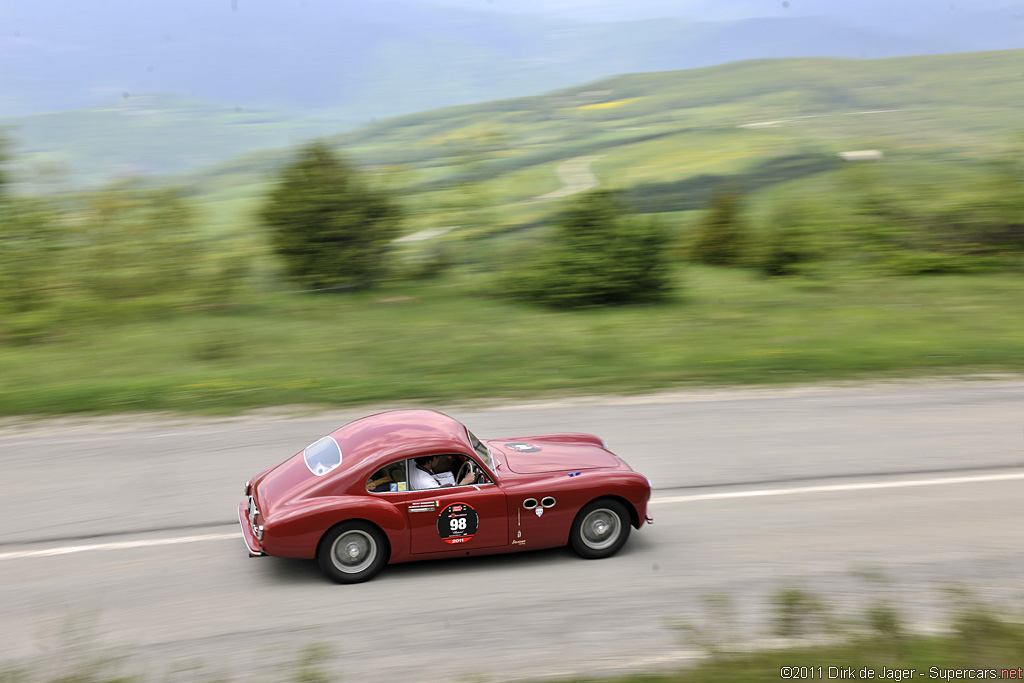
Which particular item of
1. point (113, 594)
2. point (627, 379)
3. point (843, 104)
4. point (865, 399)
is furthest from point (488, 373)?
point (843, 104)

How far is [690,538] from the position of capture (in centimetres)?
780

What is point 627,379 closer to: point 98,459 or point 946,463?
point 946,463

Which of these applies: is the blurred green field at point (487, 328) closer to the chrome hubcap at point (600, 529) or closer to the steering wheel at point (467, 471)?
the chrome hubcap at point (600, 529)

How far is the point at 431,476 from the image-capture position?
695 cm

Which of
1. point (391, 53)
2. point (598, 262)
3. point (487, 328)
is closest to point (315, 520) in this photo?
point (487, 328)

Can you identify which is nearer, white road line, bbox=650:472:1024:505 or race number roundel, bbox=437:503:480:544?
race number roundel, bbox=437:503:480:544

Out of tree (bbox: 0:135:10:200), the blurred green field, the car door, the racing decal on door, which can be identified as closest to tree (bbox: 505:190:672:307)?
the blurred green field

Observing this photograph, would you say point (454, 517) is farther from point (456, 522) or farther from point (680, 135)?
point (680, 135)

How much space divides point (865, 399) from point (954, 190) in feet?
58.7

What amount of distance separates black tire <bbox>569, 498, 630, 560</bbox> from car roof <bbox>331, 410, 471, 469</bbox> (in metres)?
1.19

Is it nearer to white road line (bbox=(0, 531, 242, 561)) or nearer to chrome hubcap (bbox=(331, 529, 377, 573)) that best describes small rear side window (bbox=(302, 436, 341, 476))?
chrome hubcap (bbox=(331, 529, 377, 573))

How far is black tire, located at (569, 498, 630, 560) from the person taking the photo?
23.5ft

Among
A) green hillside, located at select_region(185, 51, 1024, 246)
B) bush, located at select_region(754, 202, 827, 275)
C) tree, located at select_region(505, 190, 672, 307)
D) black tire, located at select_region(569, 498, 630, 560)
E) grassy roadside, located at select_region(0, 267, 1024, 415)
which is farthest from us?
bush, located at select_region(754, 202, 827, 275)

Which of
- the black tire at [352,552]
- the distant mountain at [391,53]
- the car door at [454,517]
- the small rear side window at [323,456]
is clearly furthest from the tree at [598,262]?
the distant mountain at [391,53]
